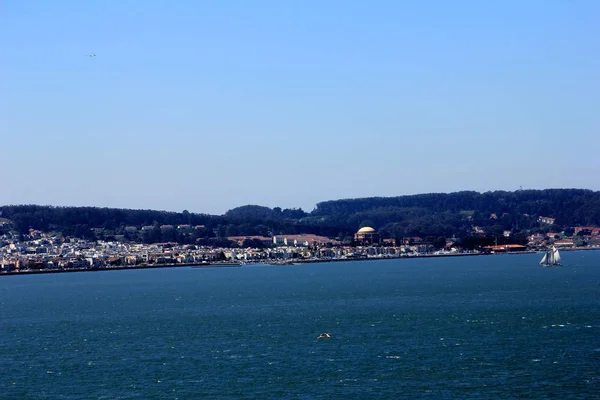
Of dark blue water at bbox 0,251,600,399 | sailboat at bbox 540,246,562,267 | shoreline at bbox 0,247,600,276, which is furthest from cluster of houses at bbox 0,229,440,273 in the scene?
dark blue water at bbox 0,251,600,399

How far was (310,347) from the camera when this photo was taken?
37.7 m

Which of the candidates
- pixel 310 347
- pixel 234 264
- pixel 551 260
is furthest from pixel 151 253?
pixel 310 347

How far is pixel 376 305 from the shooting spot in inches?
2242

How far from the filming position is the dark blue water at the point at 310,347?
2903cm

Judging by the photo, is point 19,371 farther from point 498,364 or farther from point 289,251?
point 289,251

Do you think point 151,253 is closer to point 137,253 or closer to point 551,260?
point 137,253

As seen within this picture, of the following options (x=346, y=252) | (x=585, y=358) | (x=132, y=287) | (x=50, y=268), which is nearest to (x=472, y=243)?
(x=346, y=252)

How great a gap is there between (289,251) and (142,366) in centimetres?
14479

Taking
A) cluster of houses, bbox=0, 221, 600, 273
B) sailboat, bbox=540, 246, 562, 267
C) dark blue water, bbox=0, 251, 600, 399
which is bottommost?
dark blue water, bbox=0, 251, 600, 399

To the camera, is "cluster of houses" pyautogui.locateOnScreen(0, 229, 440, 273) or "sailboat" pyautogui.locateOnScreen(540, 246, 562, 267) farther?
"cluster of houses" pyautogui.locateOnScreen(0, 229, 440, 273)

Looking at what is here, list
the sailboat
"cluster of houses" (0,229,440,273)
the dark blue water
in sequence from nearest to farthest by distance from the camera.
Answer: the dark blue water → the sailboat → "cluster of houses" (0,229,440,273)

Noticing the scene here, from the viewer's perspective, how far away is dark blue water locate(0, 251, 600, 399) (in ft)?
95.2

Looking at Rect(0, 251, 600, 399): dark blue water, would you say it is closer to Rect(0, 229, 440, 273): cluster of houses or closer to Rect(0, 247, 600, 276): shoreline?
Rect(0, 247, 600, 276): shoreline

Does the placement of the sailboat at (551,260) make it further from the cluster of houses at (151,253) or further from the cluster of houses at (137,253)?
the cluster of houses at (151,253)
